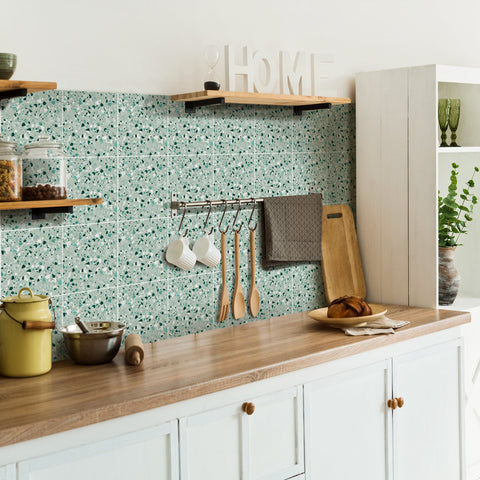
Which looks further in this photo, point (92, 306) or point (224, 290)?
point (224, 290)

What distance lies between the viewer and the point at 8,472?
6.41 feet

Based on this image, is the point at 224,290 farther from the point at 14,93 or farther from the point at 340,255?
the point at 14,93

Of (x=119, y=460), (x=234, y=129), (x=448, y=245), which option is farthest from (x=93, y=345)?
(x=448, y=245)

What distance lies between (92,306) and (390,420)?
4.14 ft

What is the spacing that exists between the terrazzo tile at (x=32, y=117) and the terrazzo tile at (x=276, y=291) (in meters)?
1.15

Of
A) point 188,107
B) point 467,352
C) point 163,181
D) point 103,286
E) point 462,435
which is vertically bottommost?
point 462,435

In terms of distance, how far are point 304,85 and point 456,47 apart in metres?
1.46

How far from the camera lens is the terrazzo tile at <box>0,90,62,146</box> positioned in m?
2.51

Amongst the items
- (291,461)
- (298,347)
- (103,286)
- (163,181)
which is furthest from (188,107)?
(291,461)

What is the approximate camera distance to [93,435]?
2119mm

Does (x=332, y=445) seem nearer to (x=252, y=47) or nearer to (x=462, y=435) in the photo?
(x=462, y=435)

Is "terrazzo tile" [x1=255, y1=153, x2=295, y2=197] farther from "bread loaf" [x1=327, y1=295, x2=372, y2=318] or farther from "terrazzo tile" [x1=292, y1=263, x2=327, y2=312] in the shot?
"bread loaf" [x1=327, y1=295, x2=372, y2=318]

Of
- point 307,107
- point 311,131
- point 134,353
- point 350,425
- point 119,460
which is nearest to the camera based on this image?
point 119,460

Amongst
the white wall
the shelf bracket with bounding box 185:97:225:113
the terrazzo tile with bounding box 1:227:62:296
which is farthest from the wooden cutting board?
the terrazzo tile with bounding box 1:227:62:296
